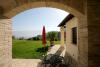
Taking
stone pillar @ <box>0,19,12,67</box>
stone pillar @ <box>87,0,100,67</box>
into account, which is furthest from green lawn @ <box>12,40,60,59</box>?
stone pillar @ <box>87,0,100,67</box>

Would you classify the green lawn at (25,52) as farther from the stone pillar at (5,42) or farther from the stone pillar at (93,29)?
the stone pillar at (93,29)

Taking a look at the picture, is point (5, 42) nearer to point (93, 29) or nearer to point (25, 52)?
point (93, 29)

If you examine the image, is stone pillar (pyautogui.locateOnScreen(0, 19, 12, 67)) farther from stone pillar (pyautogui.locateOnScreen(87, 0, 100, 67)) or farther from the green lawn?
the green lawn

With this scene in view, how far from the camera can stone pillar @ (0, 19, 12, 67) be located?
5.97 metres

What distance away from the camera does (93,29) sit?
561 cm

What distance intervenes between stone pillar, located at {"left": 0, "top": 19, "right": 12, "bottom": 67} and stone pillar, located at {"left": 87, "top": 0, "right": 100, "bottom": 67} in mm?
2808

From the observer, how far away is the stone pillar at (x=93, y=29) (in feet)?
18.4

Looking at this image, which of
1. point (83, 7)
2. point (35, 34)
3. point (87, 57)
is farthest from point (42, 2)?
point (35, 34)

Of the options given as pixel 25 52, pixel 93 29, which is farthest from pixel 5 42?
pixel 25 52

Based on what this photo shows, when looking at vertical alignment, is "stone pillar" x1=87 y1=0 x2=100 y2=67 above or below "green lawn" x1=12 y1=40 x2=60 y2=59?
above

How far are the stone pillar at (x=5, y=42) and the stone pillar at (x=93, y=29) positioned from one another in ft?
9.21

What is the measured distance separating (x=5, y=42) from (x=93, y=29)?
2999mm

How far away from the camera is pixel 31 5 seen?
6246 millimetres

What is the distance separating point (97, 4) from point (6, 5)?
2.92m
